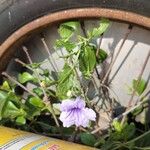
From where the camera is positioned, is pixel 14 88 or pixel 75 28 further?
pixel 14 88

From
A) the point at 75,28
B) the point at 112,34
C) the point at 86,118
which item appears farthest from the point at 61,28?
the point at 86,118

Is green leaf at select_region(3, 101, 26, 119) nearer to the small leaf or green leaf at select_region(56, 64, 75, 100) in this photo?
green leaf at select_region(56, 64, 75, 100)

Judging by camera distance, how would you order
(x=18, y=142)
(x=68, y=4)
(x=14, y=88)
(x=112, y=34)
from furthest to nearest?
(x=14, y=88)
(x=112, y=34)
(x=68, y=4)
(x=18, y=142)

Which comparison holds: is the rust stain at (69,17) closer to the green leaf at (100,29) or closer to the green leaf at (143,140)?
the green leaf at (100,29)

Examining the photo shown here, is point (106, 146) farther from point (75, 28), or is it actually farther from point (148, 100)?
point (75, 28)

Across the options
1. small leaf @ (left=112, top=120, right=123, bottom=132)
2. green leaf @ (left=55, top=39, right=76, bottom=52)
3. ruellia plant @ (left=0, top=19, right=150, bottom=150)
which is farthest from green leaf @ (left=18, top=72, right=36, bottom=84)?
small leaf @ (left=112, top=120, right=123, bottom=132)

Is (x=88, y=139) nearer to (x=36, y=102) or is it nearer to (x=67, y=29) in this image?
(x=36, y=102)
